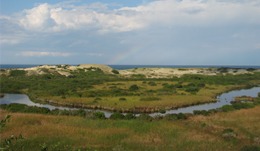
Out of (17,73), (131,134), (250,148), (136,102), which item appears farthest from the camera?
(17,73)

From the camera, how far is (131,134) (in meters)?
30.9

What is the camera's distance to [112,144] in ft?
89.1

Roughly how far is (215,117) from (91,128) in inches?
722

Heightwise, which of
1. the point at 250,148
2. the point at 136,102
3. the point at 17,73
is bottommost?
the point at 136,102

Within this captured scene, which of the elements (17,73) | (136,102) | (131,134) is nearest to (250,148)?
(131,134)

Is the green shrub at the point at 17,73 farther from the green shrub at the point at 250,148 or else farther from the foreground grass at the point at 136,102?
the green shrub at the point at 250,148

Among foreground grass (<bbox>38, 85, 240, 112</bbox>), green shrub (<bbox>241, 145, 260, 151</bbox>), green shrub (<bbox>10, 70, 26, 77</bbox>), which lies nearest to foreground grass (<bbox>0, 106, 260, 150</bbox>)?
green shrub (<bbox>241, 145, 260, 151</bbox>)

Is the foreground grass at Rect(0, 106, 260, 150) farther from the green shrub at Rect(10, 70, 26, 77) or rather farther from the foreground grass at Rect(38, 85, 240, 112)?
the green shrub at Rect(10, 70, 26, 77)

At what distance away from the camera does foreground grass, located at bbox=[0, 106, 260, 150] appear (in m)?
26.6

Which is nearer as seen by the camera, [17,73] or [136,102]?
[136,102]

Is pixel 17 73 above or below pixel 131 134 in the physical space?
above

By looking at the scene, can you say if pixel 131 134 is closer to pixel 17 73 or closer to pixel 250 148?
pixel 250 148

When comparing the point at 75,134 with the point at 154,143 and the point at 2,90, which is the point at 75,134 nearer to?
the point at 154,143

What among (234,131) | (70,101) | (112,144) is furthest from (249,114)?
(70,101)
